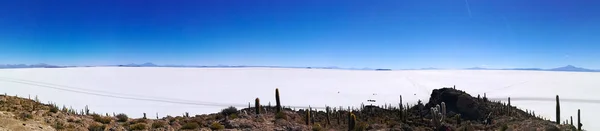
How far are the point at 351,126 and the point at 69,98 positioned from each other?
35.0m

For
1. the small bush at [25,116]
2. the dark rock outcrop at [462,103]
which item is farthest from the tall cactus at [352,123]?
the small bush at [25,116]

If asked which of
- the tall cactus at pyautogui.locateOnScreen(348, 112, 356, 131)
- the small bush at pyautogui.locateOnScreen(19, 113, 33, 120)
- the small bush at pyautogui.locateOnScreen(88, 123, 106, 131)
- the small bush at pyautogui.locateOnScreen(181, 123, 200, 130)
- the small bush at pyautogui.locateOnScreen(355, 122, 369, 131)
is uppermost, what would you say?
the small bush at pyautogui.locateOnScreen(19, 113, 33, 120)

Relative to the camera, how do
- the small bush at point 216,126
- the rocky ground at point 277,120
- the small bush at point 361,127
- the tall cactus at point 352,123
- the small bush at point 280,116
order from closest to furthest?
the rocky ground at point 277,120, the small bush at point 216,126, the small bush at point 361,127, the tall cactus at point 352,123, the small bush at point 280,116

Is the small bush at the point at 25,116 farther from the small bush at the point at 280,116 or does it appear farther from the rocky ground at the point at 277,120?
the small bush at the point at 280,116

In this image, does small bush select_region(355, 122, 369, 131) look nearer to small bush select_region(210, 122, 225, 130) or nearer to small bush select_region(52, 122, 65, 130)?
small bush select_region(210, 122, 225, 130)

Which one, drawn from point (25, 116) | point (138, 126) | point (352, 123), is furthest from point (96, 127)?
point (352, 123)

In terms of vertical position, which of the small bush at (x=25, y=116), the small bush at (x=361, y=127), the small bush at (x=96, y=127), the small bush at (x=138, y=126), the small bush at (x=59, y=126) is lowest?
the small bush at (x=361, y=127)

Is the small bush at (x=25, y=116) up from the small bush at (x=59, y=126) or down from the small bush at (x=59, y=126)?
up

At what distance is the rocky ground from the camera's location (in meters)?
12.7

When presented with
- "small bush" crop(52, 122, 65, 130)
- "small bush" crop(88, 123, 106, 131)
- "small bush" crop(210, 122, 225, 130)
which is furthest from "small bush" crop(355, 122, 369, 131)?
"small bush" crop(52, 122, 65, 130)

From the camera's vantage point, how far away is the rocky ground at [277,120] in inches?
499

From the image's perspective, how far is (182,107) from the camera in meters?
35.3

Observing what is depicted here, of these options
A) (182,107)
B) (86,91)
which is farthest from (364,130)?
(86,91)

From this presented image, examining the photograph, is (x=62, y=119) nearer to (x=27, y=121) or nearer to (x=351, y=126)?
(x=27, y=121)
